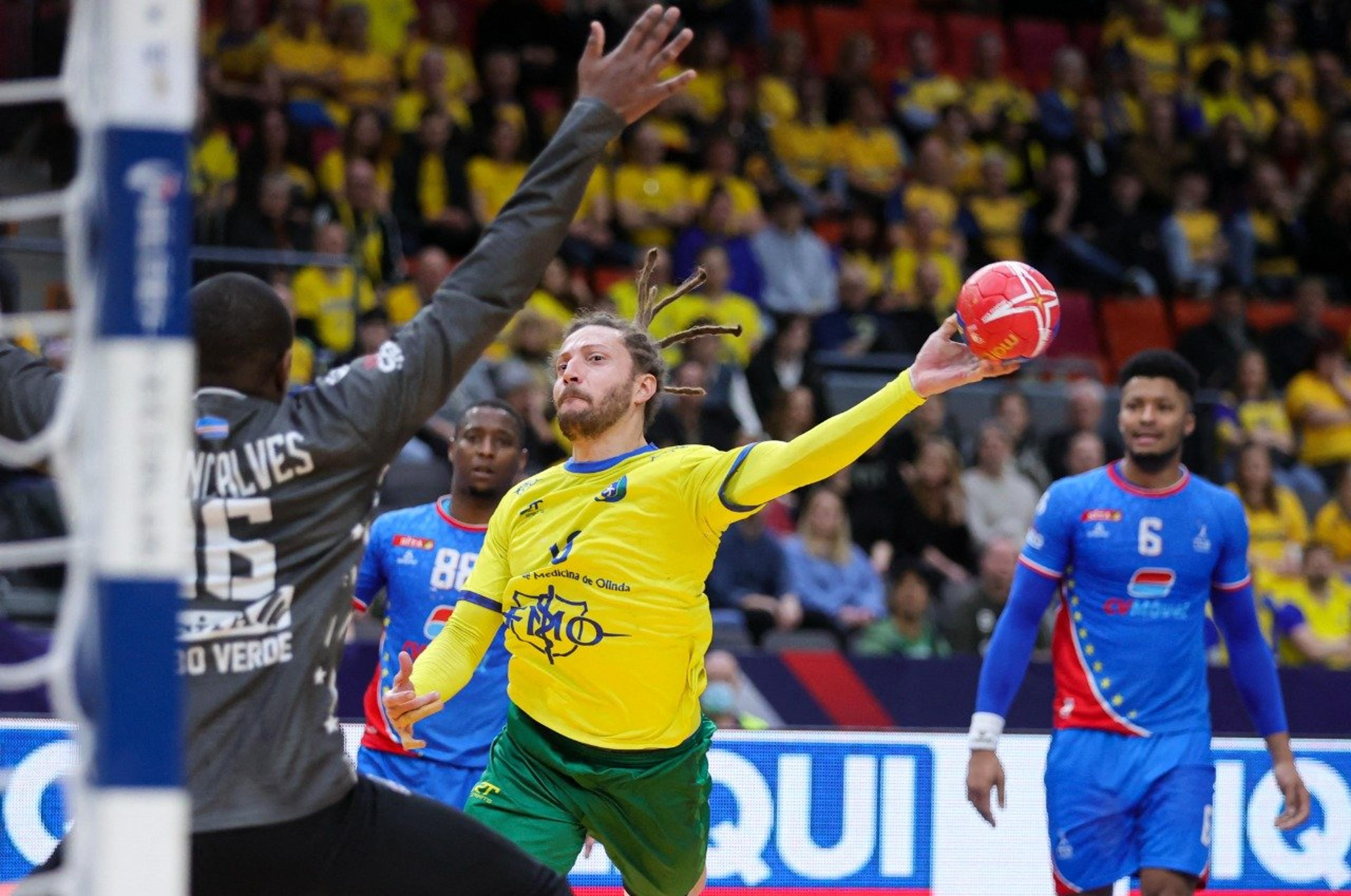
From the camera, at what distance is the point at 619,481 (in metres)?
5.57

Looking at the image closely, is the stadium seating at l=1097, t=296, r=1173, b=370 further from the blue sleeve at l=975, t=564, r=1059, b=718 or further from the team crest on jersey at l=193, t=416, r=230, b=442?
the team crest on jersey at l=193, t=416, r=230, b=442

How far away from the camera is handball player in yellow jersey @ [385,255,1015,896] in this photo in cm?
548

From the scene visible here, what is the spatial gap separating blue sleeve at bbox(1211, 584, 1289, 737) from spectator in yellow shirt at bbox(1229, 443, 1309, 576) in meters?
5.97

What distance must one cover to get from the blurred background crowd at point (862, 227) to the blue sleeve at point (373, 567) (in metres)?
3.10

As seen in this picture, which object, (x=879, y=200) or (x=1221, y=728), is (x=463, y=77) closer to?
(x=879, y=200)

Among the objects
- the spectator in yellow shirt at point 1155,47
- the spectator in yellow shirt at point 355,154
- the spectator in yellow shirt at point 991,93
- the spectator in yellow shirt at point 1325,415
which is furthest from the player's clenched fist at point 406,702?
the spectator in yellow shirt at point 1155,47

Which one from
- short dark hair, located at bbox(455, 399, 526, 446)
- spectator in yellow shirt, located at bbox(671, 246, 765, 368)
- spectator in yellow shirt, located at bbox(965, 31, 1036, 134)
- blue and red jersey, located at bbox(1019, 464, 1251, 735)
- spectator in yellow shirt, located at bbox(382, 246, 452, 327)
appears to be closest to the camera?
blue and red jersey, located at bbox(1019, 464, 1251, 735)

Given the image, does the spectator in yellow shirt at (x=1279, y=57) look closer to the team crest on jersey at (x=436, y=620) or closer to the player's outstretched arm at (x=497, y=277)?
the team crest on jersey at (x=436, y=620)

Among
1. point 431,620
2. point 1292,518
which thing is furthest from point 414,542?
point 1292,518

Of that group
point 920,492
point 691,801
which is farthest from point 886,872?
point 920,492

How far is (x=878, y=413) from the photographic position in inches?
183

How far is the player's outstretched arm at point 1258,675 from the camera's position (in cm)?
651

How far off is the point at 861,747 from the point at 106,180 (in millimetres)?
5759

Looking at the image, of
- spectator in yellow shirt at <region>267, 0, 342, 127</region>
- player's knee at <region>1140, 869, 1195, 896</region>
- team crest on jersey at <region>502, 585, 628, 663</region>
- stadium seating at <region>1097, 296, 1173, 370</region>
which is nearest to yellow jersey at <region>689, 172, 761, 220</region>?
spectator in yellow shirt at <region>267, 0, 342, 127</region>
